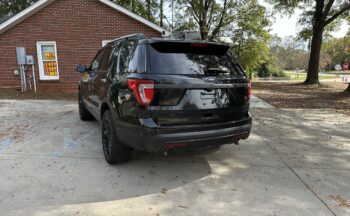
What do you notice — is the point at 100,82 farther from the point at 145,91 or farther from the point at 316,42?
the point at 316,42

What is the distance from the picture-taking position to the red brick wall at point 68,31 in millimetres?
11250

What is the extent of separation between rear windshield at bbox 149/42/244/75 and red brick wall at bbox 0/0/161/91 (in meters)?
8.46

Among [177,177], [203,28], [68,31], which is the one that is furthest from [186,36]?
[203,28]

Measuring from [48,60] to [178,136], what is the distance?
35.3ft

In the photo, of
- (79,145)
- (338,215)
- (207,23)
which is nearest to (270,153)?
(338,215)

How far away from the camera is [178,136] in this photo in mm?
2965

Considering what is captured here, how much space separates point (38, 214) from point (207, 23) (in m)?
19.8

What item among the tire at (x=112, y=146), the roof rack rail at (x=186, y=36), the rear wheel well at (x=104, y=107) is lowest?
the tire at (x=112, y=146)

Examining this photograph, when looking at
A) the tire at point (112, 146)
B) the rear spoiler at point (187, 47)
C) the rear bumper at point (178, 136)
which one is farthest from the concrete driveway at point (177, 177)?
the rear spoiler at point (187, 47)

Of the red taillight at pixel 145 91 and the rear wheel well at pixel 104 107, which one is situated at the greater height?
the red taillight at pixel 145 91

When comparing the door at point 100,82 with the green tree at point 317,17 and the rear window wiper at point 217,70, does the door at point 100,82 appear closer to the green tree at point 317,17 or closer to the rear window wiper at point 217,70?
the rear window wiper at point 217,70

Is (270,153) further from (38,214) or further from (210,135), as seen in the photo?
(38,214)

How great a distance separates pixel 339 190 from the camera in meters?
3.18

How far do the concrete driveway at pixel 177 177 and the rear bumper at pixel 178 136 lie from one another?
47cm
